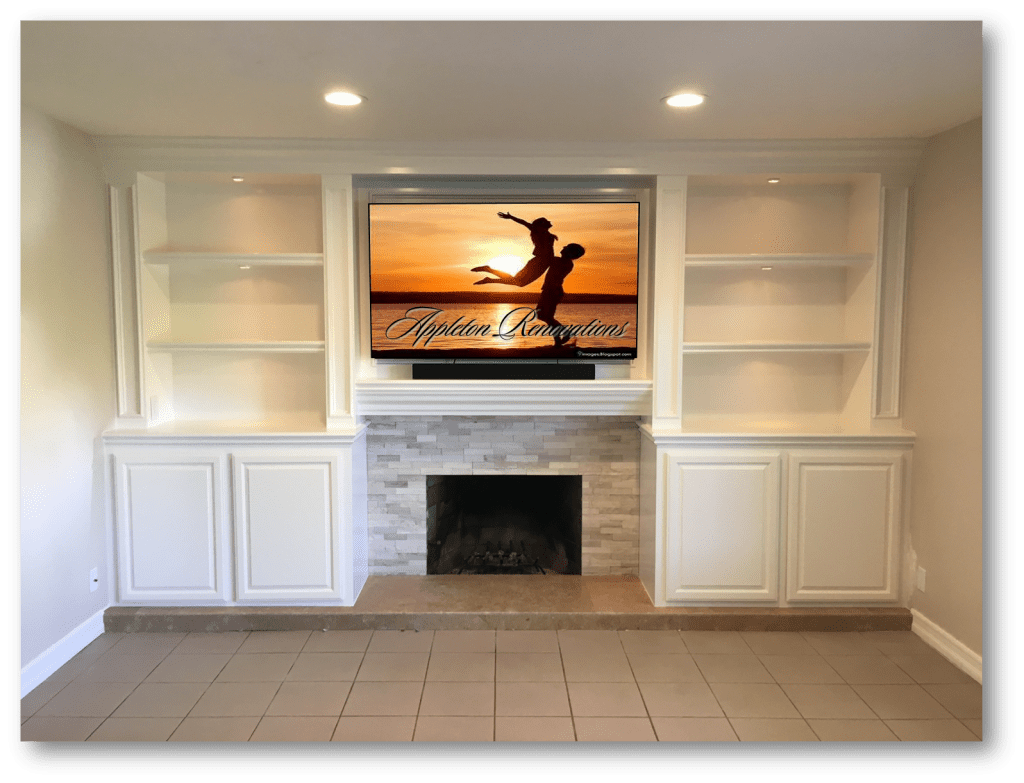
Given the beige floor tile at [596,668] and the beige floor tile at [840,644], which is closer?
the beige floor tile at [596,668]

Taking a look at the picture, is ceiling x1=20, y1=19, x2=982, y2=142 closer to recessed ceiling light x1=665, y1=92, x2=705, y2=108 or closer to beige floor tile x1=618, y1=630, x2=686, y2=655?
recessed ceiling light x1=665, y1=92, x2=705, y2=108

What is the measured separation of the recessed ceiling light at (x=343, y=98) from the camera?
2.69m

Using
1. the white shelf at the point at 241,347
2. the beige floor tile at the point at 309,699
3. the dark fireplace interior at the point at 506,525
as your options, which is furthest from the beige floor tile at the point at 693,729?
the white shelf at the point at 241,347

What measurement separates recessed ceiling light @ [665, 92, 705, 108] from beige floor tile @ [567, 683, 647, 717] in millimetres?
2356

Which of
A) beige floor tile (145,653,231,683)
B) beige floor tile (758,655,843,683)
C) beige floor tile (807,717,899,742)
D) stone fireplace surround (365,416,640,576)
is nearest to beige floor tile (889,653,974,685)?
beige floor tile (758,655,843,683)

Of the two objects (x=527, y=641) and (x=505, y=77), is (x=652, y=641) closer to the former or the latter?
(x=527, y=641)

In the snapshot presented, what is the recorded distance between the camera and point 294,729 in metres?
2.61

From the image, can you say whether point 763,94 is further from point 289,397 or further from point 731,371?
point 289,397

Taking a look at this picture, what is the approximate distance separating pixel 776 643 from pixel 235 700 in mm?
2413

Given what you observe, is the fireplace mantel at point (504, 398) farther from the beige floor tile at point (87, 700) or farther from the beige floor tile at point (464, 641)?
the beige floor tile at point (87, 700)

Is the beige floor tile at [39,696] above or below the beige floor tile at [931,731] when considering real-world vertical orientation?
above

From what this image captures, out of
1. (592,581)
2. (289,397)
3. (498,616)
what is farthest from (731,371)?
(289,397)

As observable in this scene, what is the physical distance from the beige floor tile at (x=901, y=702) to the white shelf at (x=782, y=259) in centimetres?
198

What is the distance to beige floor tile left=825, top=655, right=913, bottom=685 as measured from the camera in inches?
118
